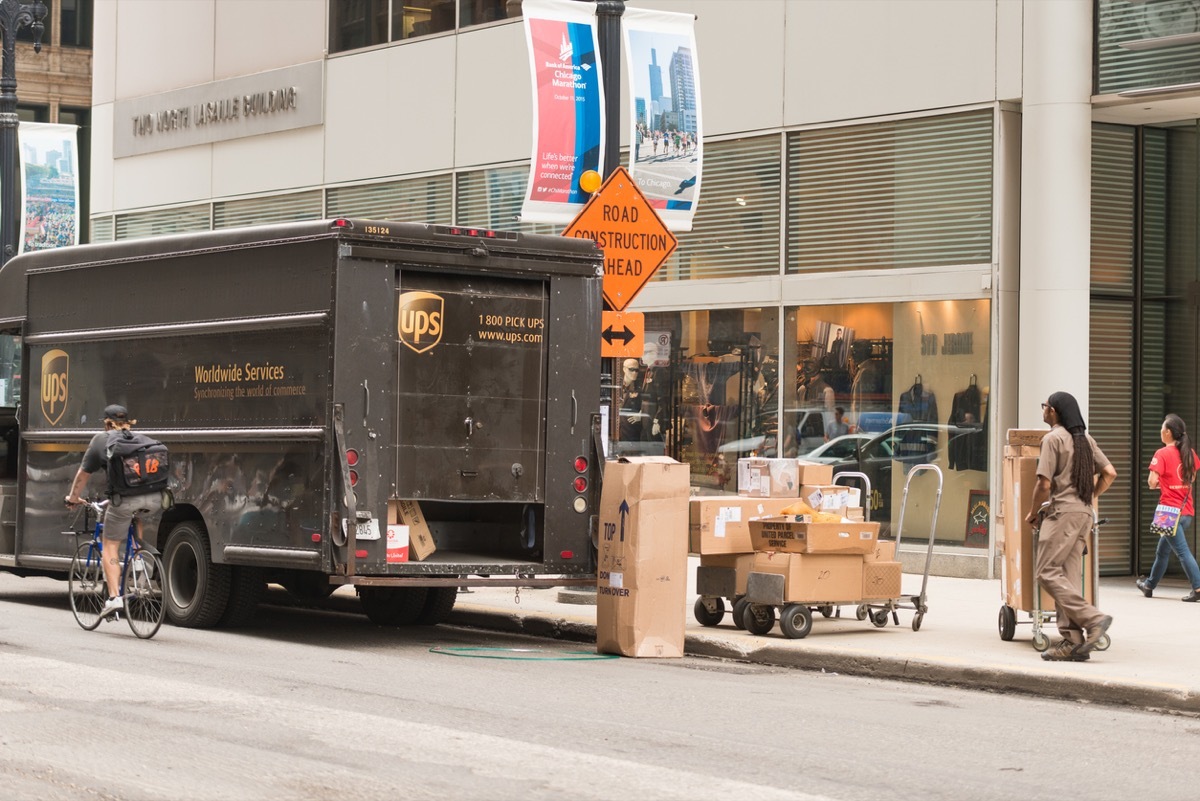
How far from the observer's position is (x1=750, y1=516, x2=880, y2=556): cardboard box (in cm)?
1339

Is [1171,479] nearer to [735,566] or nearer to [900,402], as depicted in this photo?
[900,402]

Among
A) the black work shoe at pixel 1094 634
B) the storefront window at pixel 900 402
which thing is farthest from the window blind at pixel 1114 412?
the black work shoe at pixel 1094 634

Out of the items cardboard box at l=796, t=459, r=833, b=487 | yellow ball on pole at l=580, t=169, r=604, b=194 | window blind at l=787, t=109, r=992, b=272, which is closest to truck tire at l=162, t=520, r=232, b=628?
yellow ball on pole at l=580, t=169, r=604, b=194

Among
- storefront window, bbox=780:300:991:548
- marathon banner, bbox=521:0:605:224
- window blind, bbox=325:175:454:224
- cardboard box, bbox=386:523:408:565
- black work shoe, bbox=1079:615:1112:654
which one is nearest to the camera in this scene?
black work shoe, bbox=1079:615:1112:654

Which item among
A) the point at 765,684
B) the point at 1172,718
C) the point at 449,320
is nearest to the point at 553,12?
the point at 449,320

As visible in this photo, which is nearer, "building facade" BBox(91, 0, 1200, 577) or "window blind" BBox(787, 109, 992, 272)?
"building facade" BBox(91, 0, 1200, 577)

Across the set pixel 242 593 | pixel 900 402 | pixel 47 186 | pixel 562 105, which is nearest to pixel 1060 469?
pixel 562 105

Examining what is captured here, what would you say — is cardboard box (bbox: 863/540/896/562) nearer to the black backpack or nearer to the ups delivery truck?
the ups delivery truck

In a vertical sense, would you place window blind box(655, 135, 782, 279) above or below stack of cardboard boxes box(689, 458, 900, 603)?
above

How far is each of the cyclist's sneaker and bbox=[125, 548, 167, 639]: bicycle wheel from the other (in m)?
0.06

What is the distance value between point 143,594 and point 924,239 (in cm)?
968

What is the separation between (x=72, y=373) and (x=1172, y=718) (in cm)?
996

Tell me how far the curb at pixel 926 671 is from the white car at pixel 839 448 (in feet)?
19.8

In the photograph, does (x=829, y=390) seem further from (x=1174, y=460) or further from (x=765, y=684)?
(x=765, y=684)
